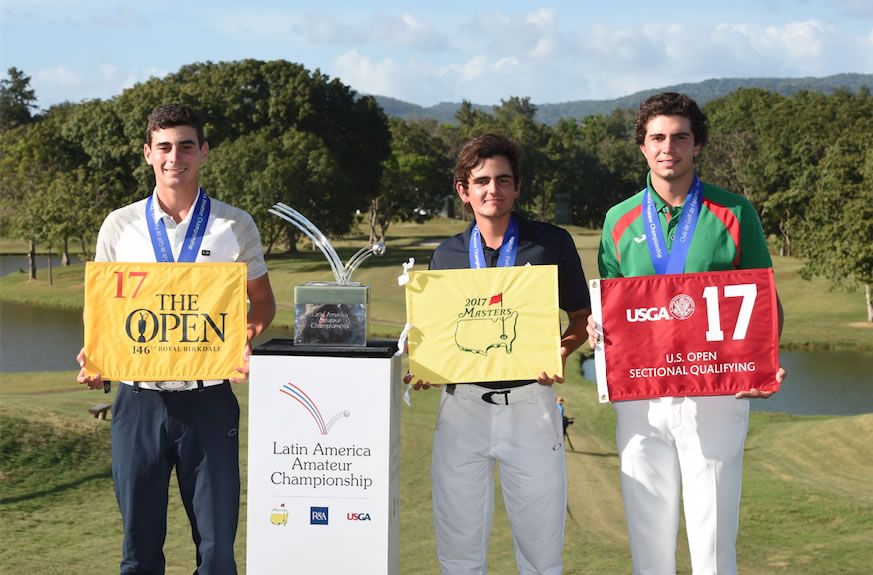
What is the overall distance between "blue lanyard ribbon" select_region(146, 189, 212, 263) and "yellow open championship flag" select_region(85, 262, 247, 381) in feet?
0.44

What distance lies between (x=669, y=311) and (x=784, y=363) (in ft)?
98.5

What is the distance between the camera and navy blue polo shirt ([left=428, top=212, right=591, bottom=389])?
570 centimetres

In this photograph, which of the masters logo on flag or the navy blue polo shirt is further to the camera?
the navy blue polo shirt

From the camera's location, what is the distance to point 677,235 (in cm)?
→ 551

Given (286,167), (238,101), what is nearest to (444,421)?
(286,167)

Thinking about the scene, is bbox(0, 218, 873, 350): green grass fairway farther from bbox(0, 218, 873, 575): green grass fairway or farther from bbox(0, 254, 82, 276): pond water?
bbox(0, 218, 873, 575): green grass fairway

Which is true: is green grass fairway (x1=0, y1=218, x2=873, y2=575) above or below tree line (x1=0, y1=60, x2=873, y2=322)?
below

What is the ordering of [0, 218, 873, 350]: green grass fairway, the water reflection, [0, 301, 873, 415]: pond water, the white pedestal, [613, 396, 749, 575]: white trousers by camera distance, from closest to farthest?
the white pedestal
[613, 396, 749, 575]: white trousers
[0, 301, 873, 415]: pond water
the water reflection
[0, 218, 873, 350]: green grass fairway

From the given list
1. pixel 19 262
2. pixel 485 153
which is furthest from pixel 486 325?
pixel 19 262

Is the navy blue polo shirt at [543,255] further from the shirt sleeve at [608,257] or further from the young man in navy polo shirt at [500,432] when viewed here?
the shirt sleeve at [608,257]

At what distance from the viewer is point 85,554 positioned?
10250mm

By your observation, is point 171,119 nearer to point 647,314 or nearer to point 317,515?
point 317,515

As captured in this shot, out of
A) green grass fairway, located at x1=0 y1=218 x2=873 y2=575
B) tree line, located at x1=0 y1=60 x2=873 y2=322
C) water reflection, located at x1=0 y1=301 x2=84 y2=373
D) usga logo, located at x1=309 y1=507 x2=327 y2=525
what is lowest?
water reflection, located at x1=0 y1=301 x2=84 y2=373

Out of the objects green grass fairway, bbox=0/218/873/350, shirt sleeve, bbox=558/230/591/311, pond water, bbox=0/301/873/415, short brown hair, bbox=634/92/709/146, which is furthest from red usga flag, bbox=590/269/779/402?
green grass fairway, bbox=0/218/873/350
